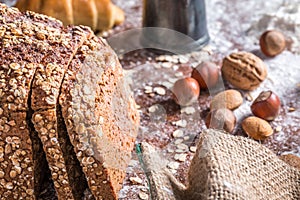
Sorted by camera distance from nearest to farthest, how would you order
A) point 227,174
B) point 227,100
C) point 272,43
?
point 227,174
point 227,100
point 272,43

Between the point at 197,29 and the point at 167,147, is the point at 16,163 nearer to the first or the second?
the point at 167,147

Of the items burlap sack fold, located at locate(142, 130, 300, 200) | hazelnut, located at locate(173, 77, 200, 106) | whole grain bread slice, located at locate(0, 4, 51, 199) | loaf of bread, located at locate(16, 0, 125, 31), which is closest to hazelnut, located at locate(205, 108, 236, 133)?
hazelnut, located at locate(173, 77, 200, 106)

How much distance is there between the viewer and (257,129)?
6.95 ft

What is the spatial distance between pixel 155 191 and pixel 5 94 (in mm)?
473

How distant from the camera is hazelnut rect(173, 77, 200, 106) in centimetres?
223

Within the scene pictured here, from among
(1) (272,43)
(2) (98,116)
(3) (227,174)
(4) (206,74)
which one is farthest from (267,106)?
(2) (98,116)

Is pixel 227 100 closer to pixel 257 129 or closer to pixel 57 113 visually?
pixel 257 129

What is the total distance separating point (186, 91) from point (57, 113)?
0.60 meters

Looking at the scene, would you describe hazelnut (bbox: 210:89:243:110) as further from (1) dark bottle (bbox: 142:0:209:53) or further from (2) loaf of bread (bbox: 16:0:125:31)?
(2) loaf of bread (bbox: 16:0:125:31)

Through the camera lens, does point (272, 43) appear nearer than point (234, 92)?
No

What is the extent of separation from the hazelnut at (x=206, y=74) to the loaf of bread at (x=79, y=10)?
1.58ft

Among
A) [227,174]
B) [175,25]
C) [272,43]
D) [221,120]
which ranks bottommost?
[227,174]

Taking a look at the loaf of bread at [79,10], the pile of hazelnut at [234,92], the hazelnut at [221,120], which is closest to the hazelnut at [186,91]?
the pile of hazelnut at [234,92]

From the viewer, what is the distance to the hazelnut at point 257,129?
2.12 m
